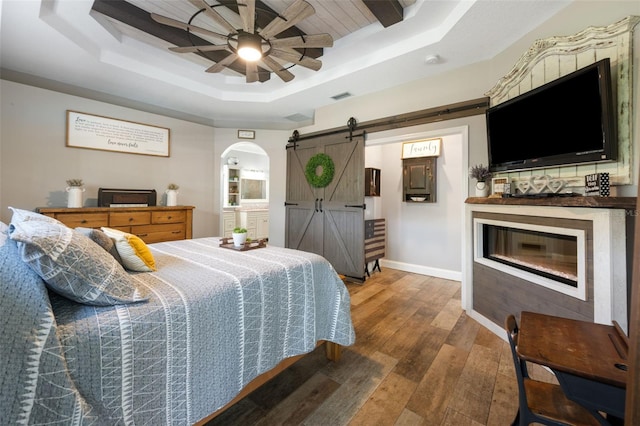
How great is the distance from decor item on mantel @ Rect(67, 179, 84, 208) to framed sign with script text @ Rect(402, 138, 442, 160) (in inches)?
182

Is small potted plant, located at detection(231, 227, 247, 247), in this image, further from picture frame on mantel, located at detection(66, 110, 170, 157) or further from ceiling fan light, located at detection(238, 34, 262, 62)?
picture frame on mantel, located at detection(66, 110, 170, 157)

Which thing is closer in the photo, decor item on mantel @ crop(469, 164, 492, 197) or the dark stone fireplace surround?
the dark stone fireplace surround

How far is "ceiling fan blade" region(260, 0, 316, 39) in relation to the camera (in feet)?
5.67

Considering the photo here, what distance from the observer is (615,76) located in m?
1.74

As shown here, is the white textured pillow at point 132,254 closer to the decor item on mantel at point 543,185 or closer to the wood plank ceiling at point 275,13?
the wood plank ceiling at point 275,13

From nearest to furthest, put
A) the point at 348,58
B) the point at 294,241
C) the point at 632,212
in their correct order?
the point at 632,212 → the point at 348,58 → the point at 294,241

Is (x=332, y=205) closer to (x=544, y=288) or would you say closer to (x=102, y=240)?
(x=544, y=288)

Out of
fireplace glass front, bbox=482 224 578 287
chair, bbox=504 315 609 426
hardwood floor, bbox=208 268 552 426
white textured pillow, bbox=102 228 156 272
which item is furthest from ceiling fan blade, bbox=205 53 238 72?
fireplace glass front, bbox=482 224 578 287

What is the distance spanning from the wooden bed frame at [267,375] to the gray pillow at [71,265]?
65 cm

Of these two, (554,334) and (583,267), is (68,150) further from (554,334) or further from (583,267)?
(583,267)

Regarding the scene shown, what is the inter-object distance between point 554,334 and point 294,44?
7.99 feet

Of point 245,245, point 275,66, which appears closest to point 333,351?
point 245,245

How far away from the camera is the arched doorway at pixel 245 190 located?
22.1ft

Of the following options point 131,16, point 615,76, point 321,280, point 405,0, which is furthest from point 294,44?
point 615,76
